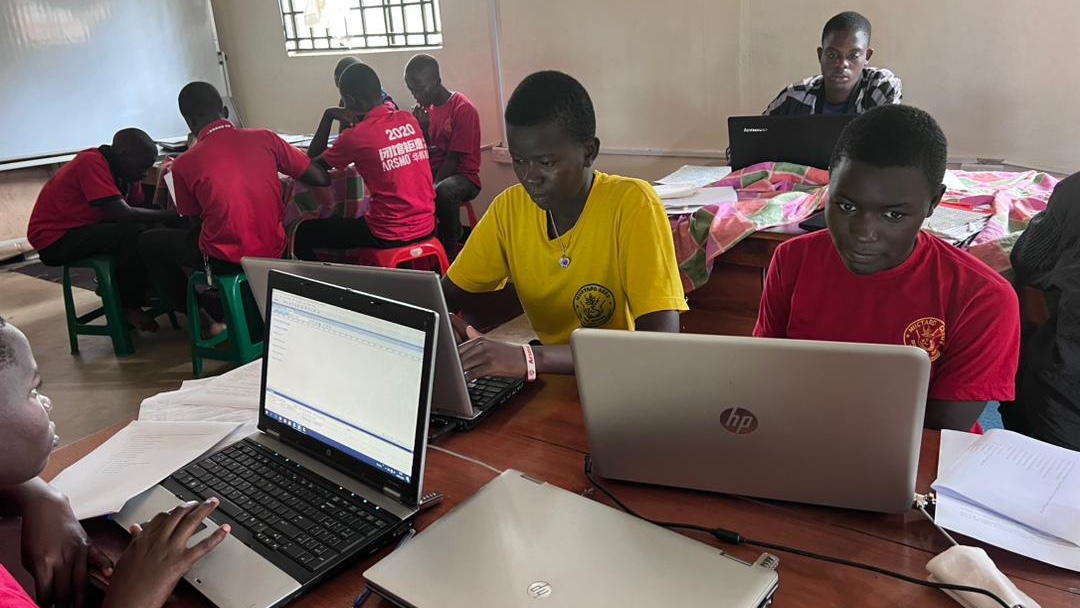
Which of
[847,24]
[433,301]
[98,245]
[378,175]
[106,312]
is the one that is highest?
[847,24]

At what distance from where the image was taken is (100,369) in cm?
344

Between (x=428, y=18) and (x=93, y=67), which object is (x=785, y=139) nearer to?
(x=428, y=18)

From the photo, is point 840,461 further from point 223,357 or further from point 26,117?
point 26,117

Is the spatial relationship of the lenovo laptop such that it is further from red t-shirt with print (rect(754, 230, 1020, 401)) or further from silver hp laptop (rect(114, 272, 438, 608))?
silver hp laptop (rect(114, 272, 438, 608))

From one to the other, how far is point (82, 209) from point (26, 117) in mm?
2446

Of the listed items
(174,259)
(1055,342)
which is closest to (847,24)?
(1055,342)

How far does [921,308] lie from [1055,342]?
441mm

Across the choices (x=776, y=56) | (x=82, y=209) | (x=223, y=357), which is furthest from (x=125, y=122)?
(x=776, y=56)

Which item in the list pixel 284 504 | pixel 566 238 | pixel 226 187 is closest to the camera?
pixel 284 504

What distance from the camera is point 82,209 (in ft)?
11.4

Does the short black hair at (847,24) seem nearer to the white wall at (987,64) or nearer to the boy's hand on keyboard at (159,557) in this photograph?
the white wall at (987,64)

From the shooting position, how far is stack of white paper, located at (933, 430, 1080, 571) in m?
0.82

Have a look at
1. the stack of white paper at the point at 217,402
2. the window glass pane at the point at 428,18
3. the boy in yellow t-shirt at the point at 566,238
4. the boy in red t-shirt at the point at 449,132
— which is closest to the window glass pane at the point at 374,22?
the window glass pane at the point at 428,18

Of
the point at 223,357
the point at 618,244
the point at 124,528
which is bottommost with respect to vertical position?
the point at 223,357
